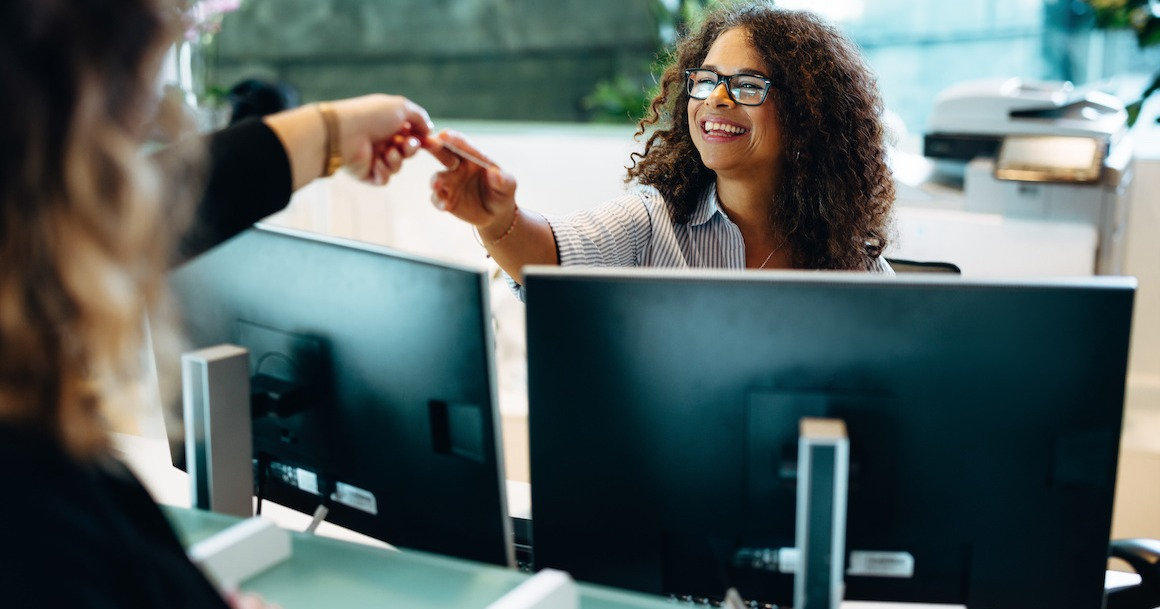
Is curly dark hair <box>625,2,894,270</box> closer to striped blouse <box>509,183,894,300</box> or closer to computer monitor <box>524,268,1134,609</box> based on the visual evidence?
striped blouse <box>509,183,894,300</box>

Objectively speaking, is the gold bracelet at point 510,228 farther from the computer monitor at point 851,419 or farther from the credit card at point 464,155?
the computer monitor at point 851,419

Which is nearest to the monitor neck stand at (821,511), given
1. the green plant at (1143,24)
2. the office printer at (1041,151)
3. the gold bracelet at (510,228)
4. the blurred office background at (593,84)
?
the gold bracelet at (510,228)

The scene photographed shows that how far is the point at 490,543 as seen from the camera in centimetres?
120

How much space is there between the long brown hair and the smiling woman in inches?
45.5

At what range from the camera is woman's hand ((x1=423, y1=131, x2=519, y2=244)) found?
162cm

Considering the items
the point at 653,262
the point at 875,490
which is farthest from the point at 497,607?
the point at 653,262

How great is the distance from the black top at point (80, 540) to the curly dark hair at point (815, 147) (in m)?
1.36

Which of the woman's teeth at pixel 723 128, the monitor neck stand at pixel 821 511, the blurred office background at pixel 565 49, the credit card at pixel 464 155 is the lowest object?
the monitor neck stand at pixel 821 511

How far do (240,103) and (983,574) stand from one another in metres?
2.71

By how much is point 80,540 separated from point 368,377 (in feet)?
1.91

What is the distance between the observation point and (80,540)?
646mm

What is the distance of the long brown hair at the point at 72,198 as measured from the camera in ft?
2.05

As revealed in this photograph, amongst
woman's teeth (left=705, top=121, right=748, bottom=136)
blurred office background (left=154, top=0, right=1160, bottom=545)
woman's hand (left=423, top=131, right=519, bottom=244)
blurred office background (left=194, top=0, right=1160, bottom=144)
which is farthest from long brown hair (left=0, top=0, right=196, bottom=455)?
blurred office background (left=194, top=0, right=1160, bottom=144)

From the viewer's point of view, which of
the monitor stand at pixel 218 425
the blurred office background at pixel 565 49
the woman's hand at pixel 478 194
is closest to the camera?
the monitor stand at pixel 218 425
